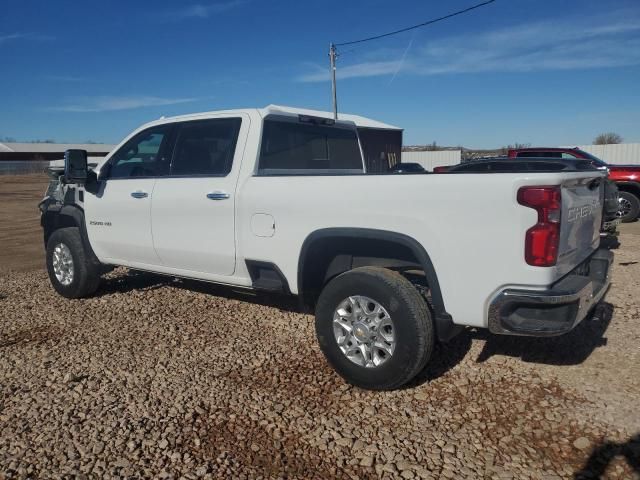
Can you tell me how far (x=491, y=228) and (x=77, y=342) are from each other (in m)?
3.67

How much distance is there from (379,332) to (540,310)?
1003 mm

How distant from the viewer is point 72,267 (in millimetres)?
5891

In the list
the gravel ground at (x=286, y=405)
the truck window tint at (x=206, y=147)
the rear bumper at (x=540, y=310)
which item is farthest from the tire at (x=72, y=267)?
the rear bumper at (x=540, y=310)

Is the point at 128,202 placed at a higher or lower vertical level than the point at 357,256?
higher

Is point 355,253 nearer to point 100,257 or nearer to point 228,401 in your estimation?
point 228,401

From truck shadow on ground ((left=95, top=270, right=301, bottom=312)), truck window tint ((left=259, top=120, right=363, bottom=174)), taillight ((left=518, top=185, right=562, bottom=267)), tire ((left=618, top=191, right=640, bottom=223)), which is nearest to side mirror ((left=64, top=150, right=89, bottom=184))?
truck shadow on ground ((left=95, top=270, right=301, bottom=312))

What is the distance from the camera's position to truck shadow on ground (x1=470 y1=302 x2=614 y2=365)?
165 inches

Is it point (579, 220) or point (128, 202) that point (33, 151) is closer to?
point (128, 202)

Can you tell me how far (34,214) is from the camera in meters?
16.6

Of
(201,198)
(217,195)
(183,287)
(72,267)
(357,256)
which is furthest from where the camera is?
(183,287)

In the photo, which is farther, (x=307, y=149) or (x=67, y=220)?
(x=67, y=220)

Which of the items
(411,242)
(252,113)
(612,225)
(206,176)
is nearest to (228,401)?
(411,242)

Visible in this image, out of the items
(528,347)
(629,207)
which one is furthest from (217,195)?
(629,207)

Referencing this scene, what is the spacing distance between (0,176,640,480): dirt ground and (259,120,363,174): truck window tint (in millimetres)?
1499
